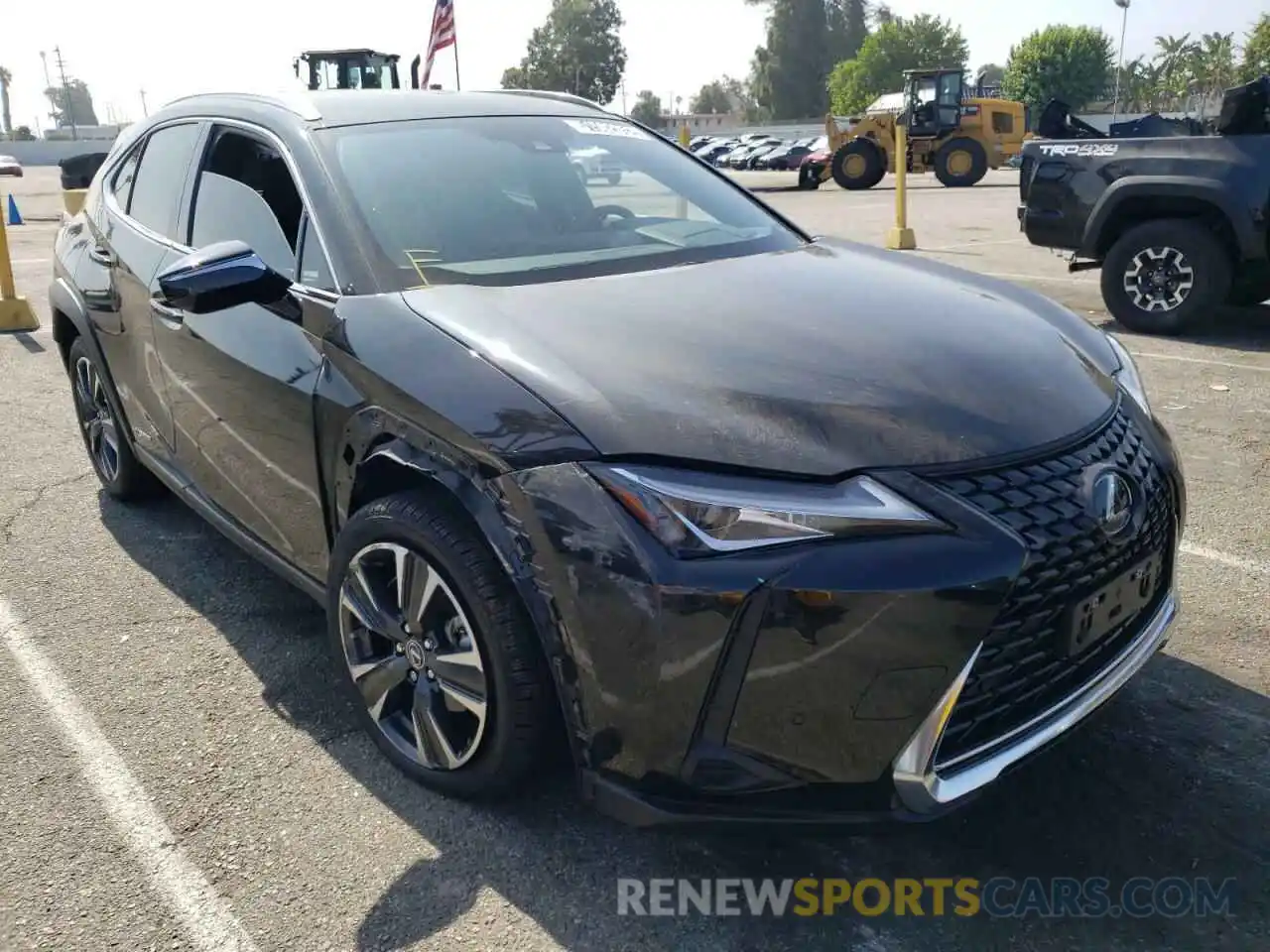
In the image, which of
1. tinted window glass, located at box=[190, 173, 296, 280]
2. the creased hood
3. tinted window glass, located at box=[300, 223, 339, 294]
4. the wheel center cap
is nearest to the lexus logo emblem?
the creased hood

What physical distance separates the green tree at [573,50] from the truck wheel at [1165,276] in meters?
99.3

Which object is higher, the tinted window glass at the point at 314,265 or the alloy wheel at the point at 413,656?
the tinted window glass at the point at 314,265

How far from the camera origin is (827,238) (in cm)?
351

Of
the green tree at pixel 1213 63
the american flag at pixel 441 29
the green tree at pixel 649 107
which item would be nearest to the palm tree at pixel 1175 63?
the green tree at pixel 1213 63

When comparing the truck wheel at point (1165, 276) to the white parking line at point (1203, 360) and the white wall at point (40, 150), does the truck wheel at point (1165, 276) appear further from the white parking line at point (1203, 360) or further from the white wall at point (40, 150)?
the white wall at point (40, 150)

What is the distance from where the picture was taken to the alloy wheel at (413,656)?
233 centimetres

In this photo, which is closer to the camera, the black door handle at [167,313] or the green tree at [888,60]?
the black door handle at [167,313]

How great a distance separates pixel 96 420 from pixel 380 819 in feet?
9.40

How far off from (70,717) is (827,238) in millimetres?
2681

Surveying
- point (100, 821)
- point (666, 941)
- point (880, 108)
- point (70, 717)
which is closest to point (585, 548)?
point (666, 941)

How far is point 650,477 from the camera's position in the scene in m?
1.93

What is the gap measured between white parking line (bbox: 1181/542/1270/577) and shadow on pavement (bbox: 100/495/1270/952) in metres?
0.91

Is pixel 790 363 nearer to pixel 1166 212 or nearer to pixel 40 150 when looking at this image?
pixel 1166 212

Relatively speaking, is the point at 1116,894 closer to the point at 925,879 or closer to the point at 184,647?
the point at 925,879
